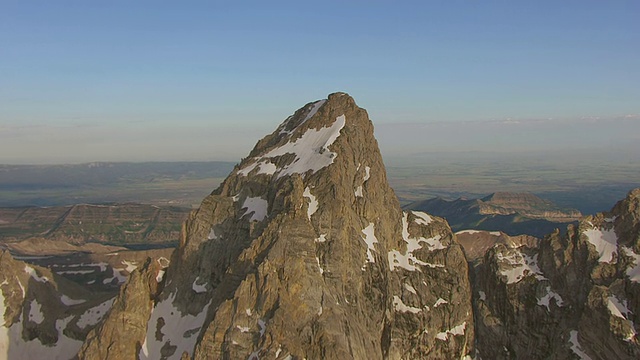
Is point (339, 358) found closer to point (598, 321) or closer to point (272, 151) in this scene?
point (598, 321)

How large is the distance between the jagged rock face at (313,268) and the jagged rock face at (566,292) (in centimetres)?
714

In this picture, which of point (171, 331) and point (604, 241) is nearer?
point (171, 331)

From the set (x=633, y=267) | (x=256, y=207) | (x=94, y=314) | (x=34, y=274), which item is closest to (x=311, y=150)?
(x=256, y=207)

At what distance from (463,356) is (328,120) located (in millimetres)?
68601

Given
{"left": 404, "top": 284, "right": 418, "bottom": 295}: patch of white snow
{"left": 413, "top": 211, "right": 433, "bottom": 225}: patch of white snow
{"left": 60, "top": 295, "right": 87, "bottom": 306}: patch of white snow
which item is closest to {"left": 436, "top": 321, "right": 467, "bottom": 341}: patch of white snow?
{"left": 404, "top": 284, "right": 418, "bottom": 295}: patch of white snow

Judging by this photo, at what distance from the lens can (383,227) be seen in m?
143

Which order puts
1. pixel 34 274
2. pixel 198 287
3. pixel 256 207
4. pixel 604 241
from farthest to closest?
pixel 34 274
pixel 604 241
pixel 256 207
pixel 198 287

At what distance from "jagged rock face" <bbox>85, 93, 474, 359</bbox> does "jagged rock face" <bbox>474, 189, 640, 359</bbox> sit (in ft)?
23.4

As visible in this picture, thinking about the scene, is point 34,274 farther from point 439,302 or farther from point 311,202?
point 439,302

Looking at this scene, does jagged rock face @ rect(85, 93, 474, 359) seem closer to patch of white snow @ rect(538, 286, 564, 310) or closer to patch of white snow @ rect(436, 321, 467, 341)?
patch of white snow @ rect(436, 321, 467, 341)

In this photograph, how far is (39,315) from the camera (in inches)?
5989

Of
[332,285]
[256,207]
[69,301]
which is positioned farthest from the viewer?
[69,301]

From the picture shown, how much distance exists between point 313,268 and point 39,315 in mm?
86489

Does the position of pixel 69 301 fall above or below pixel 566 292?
below
